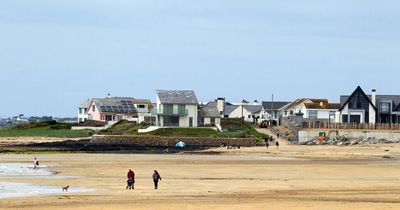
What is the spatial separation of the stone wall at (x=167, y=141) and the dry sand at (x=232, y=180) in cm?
1211

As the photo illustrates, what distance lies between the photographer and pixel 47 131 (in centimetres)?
11050

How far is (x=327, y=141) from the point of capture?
86.8 meters

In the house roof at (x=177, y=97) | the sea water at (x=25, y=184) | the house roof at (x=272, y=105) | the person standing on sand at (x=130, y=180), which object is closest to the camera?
the sea water at (x=25, y=184)

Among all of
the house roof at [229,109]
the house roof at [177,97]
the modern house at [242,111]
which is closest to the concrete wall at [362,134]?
the house roof at [177,97]

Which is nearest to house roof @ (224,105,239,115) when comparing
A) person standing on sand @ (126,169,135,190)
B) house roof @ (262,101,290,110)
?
house roof @ (262,101,290,110)

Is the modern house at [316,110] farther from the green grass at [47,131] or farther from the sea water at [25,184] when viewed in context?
the sea water at [25,184]

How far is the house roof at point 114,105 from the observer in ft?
431

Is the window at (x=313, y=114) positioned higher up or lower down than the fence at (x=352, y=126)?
higher up

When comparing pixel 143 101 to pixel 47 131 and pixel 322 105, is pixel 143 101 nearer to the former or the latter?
pixel 47 131

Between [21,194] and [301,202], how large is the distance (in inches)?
476

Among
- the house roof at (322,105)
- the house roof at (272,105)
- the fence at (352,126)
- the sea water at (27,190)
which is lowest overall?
the sea water at (27,190)

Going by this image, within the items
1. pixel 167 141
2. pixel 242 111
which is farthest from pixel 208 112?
pixel 242 111

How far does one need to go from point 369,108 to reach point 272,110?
111 ft

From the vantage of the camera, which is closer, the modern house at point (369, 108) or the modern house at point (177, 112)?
Result: the modern house at point (177, 112)
